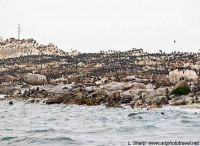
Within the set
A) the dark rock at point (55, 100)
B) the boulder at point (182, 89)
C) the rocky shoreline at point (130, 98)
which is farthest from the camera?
the dark rock at point (55, 100)

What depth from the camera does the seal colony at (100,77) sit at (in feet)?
144

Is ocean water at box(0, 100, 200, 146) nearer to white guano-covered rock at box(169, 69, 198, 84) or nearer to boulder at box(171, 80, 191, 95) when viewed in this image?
boulder at box(171, 80, 191, 95)

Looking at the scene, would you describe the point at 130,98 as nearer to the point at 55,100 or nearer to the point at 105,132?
the point at 55,100

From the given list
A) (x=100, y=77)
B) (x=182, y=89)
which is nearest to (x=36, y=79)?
(x=100, y=77)

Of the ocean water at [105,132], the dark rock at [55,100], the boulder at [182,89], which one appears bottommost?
the dark rock at [55,100]

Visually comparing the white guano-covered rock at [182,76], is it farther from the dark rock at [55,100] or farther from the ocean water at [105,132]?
the ocean water at [105,132]

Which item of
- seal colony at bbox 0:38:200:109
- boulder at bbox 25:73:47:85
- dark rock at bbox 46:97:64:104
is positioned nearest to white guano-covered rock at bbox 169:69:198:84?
seal colony at bbox 0:38:200:109

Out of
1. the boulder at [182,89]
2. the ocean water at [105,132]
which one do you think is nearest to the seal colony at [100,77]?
the boulder at [182,89]

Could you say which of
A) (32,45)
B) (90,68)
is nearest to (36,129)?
(90,68)

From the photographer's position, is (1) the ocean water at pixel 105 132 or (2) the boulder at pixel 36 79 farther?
(2) the boulder at pixel 36 79

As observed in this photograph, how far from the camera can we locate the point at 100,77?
77.9 meters

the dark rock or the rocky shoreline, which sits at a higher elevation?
the rocky shoreline

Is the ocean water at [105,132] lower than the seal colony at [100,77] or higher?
lower

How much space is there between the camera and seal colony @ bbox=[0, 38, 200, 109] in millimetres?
44031
